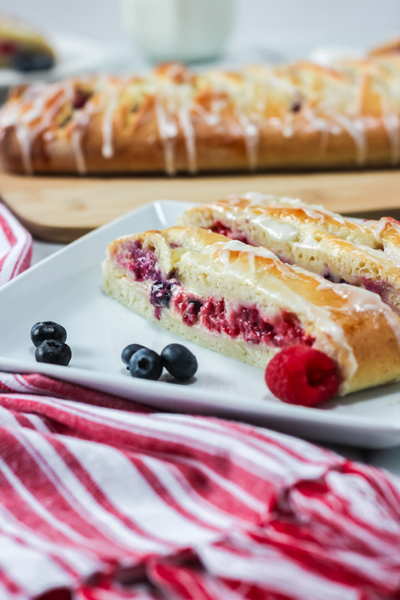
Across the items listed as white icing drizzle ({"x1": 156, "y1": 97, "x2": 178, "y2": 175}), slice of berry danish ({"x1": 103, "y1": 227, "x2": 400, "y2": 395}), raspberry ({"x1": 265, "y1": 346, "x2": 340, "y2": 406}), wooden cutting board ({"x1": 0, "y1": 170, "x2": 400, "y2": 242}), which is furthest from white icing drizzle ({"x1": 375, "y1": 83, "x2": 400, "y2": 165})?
raspberry ({"x1": 265, "y1": 346, "x2": 340, "y2": 406})

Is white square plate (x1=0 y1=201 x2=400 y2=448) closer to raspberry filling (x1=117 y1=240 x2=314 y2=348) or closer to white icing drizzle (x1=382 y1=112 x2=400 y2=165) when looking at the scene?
raspberry filling (x1=117 y1=240 x2=314 y2=348)

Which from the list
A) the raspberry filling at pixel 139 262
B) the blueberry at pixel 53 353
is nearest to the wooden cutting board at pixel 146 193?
the raspberry filling at pixel 139 262

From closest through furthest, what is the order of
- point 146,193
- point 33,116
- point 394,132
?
point 146,193 < point 394,132 < point 33,116

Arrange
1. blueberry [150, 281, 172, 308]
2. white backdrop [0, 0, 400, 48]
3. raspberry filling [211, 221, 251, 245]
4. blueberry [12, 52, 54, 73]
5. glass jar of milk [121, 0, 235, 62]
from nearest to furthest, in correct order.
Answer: blueberry [150, 281, 172, 308] → raspberry filling [211, 221, 251, 245] → glass jar of milk [121, 0, 235, 62] → blueberry [12, 52, 54, 73] → white backdrop [0, 0, 400, 48]

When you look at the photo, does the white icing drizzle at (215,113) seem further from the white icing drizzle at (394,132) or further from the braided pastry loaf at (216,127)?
the white icing drizzle at (394,132)

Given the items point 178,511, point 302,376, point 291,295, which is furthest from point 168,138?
point 178,511

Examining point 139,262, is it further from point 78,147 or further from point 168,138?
point 78,147
